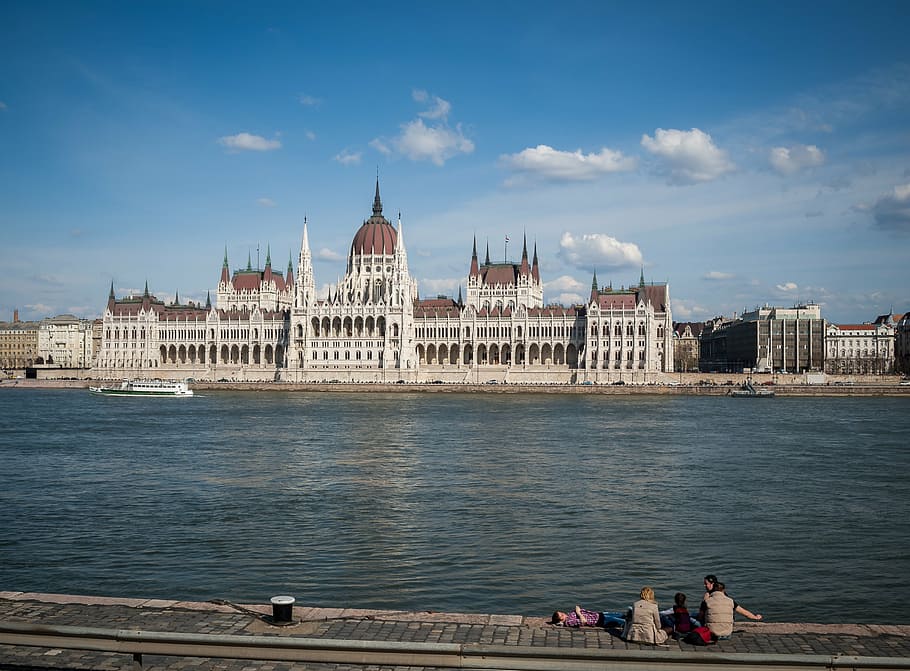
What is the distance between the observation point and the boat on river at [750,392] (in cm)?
8494

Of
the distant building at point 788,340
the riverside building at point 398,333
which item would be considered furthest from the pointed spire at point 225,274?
the distant building at point 788,340

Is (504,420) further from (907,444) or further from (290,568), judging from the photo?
(290,568)

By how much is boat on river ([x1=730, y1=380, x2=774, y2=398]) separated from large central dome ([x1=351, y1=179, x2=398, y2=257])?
1833 inches

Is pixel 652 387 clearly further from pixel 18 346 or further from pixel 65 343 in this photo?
pixel 18 346

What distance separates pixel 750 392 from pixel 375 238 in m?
51.3

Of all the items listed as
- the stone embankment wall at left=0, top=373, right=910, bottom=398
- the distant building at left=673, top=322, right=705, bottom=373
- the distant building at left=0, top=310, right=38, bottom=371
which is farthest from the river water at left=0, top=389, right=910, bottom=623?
the distant building at left=0, top=310, right=38, bottom=371

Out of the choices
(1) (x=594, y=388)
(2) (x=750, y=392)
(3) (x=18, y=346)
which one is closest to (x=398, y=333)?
(1) (x=594, y=388)

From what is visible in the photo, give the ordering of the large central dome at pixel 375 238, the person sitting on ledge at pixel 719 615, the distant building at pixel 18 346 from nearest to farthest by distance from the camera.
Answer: the person sitting on ledge at pixel 719 615 → the large central dome at pixel 375 238 → the distant building at pixel 18 346

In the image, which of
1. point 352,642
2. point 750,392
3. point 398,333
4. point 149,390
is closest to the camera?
point 352,642

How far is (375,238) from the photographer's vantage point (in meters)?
116

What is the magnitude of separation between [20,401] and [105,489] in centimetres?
5663

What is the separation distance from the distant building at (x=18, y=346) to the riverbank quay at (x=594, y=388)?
6012 centimetres

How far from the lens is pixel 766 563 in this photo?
15438 mm

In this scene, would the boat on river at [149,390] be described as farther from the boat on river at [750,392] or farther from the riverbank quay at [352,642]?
the riverbank quay at [352,642]
